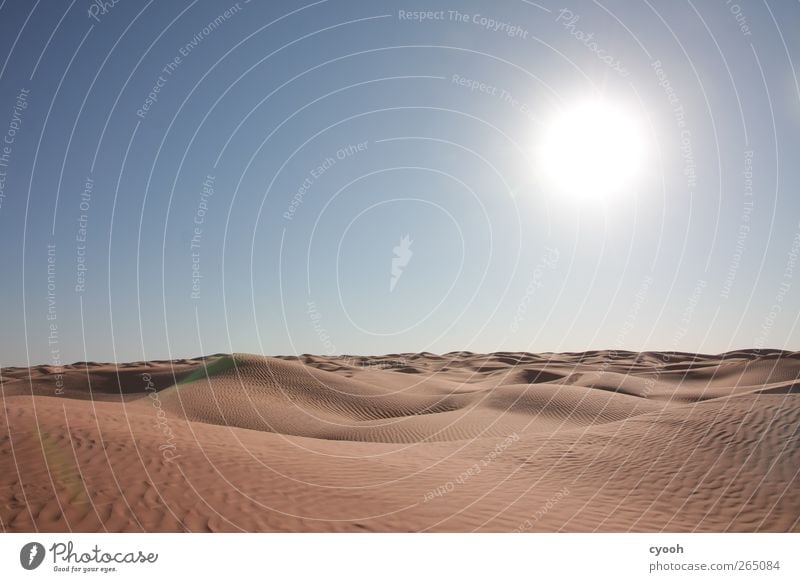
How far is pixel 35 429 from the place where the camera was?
13.5 meters

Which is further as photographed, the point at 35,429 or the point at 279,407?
the point at 279,407

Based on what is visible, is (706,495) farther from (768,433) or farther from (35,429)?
(35,429)

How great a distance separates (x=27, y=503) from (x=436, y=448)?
13787 mm

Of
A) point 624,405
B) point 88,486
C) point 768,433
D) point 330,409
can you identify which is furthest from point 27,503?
point 624,405
